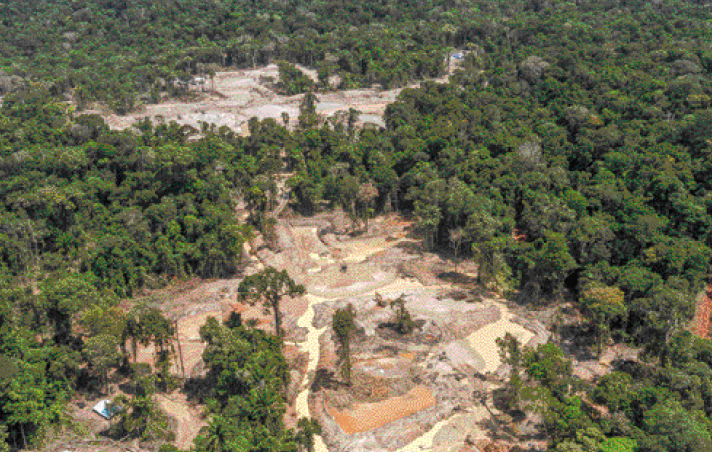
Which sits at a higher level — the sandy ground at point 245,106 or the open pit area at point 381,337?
the sandy ground at point 245,106

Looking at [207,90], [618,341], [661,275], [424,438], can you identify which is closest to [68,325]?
[424,438]

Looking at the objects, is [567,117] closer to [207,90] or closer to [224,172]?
[224,172]

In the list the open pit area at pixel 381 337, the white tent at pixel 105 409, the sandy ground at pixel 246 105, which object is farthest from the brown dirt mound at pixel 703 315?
the sandy ground at pixel 246 105

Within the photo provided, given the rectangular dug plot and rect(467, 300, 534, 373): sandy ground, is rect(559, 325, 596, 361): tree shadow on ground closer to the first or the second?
rect(467, 300, 534, 373): sandy ground

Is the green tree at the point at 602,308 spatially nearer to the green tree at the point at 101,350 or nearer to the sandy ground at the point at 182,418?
the sandy ground at the point at 182,418

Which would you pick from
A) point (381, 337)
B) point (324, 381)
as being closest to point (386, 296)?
point (381, 337)

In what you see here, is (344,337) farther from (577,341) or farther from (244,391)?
(577,341)
